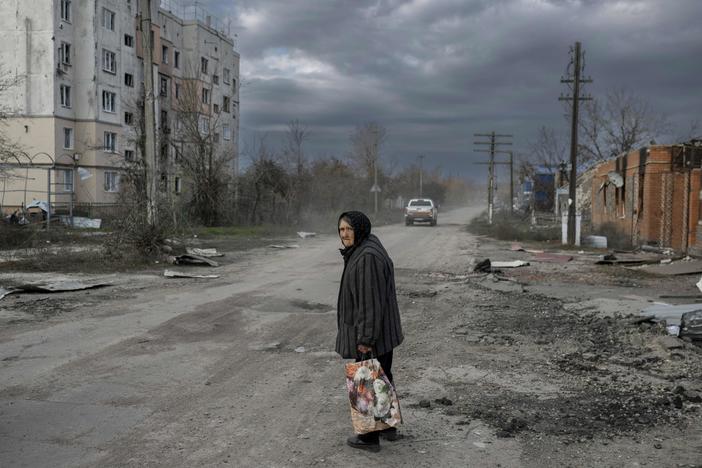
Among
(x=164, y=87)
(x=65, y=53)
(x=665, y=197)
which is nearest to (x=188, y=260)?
(x=665, y=197)

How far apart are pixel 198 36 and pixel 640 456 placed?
58.1 m

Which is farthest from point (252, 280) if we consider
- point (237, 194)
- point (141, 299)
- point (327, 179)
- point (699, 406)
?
point (327, 179)

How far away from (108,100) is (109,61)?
2597mm

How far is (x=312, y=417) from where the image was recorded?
5.37 meters

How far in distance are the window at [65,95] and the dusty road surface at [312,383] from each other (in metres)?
33.0

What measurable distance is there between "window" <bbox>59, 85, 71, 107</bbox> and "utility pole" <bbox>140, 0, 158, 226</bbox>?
1016 inches

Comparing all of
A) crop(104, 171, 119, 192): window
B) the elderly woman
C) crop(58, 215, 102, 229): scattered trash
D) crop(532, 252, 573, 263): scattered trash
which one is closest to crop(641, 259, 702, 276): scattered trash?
crop(532, 252, 573, 263): scattered trash

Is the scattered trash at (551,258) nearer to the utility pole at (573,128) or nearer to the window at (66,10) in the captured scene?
the utility pole at (573,128)

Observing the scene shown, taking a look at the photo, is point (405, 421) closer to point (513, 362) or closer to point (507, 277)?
point (513, 362)

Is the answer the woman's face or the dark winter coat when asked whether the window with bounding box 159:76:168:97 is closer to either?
the woman's face

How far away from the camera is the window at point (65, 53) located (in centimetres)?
4050

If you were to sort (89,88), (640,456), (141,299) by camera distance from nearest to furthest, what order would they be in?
(640,456) → (141,299) → (89,88)

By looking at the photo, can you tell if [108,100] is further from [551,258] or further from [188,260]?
[551,258]

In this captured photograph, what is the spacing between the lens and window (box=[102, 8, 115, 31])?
143 feet
